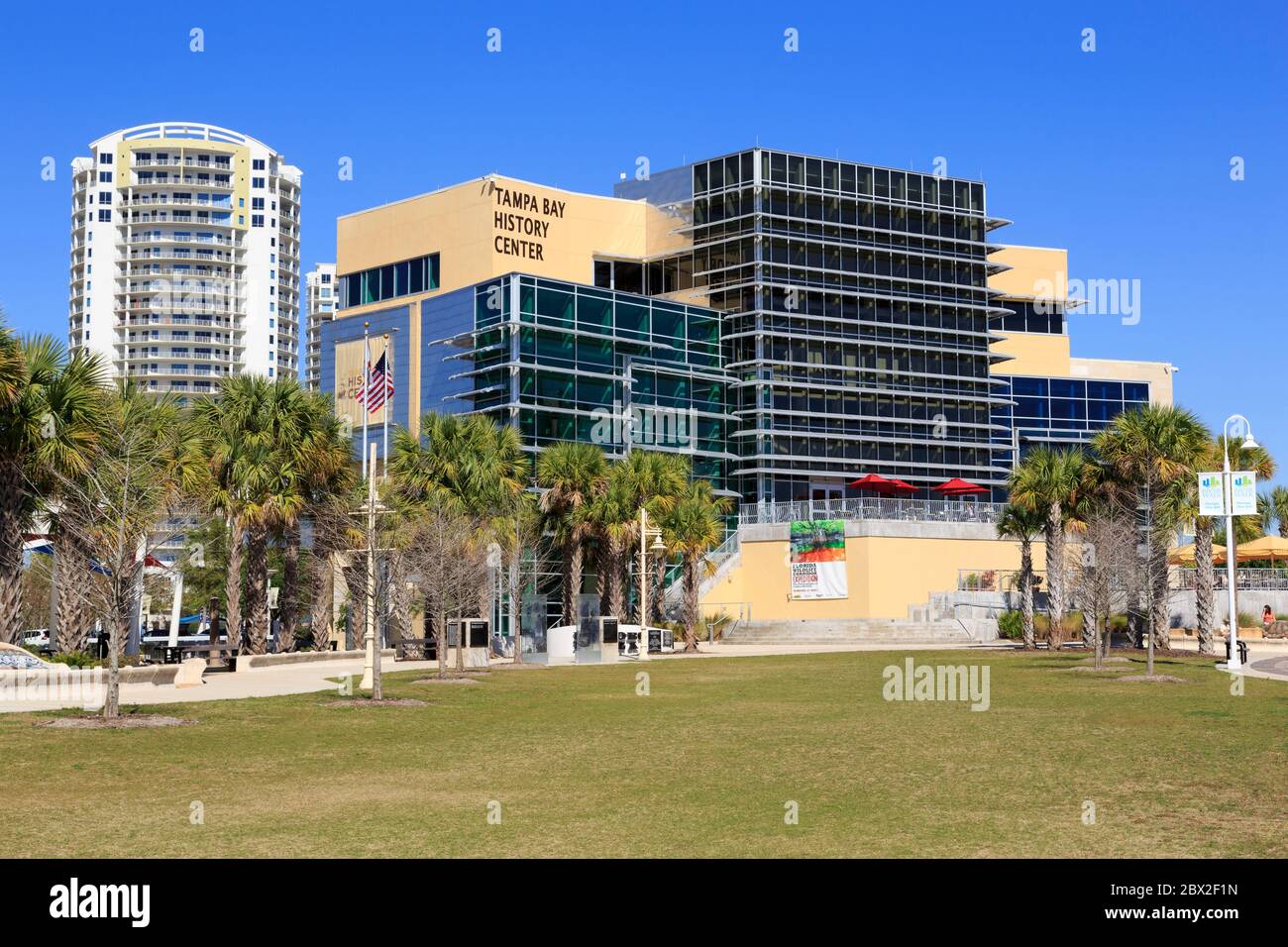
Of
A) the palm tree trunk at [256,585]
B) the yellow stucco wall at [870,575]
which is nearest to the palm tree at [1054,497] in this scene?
the yellow stucco wall at [870,575]

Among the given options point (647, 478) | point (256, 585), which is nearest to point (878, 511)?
point (647, 478)

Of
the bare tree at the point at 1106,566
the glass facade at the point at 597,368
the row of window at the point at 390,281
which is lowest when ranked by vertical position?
the bare tree at the point at 1106,566

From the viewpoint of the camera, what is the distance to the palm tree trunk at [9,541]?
111ft

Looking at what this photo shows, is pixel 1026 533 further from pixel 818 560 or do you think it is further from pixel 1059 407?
pixel 1059 407

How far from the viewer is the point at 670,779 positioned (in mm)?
16766

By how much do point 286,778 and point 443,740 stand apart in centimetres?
496

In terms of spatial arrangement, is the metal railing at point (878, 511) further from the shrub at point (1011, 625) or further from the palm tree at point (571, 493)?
the palm tree at point (571, 493)

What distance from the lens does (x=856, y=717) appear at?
2527cm

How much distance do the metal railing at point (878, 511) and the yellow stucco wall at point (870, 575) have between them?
1.41 metres

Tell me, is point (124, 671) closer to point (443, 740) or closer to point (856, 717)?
point (443, 740)

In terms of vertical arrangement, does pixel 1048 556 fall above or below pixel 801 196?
below

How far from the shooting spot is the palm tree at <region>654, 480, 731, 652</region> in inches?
2408
